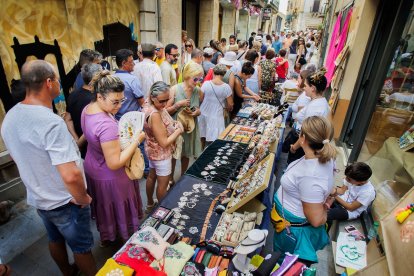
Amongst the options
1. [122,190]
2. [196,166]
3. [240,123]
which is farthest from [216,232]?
[240,123]

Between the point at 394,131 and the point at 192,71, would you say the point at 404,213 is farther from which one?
the point at 192,71

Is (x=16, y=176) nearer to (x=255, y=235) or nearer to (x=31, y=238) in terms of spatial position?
(x=31, y=238)

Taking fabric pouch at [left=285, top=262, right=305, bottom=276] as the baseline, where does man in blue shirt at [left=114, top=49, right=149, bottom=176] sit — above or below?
above

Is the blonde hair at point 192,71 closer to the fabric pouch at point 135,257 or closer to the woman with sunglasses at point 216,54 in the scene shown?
the fabric pouch at point 135,257

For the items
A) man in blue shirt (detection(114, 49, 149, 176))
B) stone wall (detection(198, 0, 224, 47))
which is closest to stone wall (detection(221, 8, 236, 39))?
stone wall (detection(198, 0, 224, 47))

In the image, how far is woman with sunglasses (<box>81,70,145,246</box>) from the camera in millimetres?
2080

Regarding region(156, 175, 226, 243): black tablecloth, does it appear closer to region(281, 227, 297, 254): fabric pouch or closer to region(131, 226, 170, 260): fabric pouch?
region(131, 226, 170, 260): fabric pouch

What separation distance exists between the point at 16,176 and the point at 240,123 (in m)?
3.84

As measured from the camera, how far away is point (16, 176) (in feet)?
12.4

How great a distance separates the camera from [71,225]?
2113 mm

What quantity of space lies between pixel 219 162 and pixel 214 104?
4.38 feet

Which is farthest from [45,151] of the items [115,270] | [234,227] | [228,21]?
[228,21]

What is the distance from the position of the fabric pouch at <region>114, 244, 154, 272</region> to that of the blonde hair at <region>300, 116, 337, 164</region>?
1.50 metres

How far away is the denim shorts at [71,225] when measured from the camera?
2.07 meters
